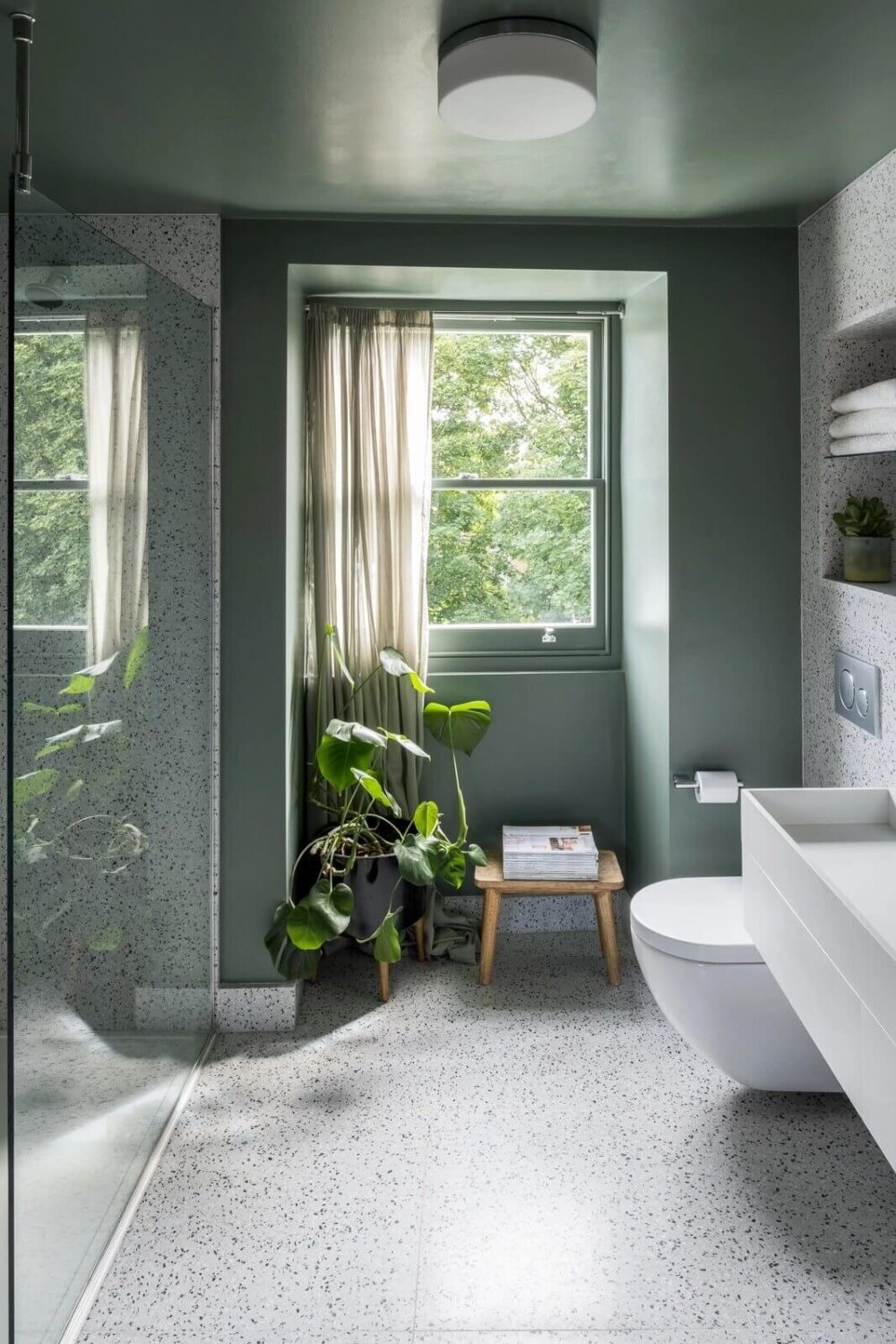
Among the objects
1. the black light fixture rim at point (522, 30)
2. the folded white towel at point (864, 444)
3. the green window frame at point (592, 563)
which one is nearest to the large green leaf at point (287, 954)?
the green window frame at point (592, 563)

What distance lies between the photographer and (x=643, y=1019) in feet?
10.6

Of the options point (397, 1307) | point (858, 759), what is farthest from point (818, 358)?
point (397, 1307)

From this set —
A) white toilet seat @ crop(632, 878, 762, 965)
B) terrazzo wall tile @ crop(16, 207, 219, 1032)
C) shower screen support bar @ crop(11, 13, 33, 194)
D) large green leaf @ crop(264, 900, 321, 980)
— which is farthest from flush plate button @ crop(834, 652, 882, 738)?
shower screen support bar @ crop(11, 13, 33, 194)

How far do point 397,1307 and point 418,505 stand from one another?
7.74 ft

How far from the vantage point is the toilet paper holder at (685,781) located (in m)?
3.26

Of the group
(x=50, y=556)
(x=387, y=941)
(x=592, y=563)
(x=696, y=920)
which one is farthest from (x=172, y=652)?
(x=592, y=563)

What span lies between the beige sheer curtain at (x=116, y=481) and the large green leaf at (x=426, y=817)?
1228 millimetres

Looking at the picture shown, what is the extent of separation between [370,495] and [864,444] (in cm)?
156

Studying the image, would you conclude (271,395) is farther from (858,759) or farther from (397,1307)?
(397,1307)

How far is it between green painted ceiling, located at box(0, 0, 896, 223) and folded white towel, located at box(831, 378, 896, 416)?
53 cm

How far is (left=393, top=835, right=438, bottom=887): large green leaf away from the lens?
3139 millimetres

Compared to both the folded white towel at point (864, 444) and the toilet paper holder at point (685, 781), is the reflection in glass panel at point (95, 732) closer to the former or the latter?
the toilet paper holder at point (685, 781)

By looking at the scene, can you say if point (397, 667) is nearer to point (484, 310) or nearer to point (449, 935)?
point (449, 935)

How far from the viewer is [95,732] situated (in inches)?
82.7
